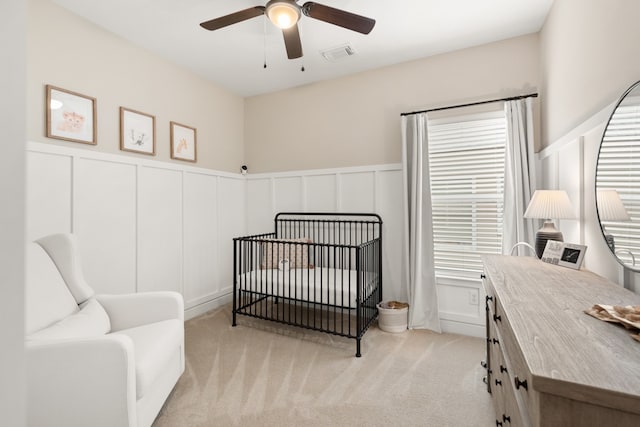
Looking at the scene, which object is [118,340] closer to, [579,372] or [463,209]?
[579,372]

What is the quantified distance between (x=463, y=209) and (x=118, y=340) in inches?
108

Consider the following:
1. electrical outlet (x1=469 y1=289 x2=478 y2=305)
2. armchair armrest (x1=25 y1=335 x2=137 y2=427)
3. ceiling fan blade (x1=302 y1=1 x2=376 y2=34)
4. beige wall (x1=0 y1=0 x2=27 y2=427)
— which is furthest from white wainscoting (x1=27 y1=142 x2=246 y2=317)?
electrical outlet (x1=469 y1=289 x2=478 y2=305)

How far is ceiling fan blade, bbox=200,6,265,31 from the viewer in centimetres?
191

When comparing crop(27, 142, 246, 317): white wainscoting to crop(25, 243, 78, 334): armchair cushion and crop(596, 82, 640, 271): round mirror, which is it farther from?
crop(596, 82, 640, 271): round mirror

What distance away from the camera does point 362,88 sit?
3.25 metres

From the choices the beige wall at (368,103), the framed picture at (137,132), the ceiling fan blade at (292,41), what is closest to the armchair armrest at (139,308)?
the framed picture at (137,132)

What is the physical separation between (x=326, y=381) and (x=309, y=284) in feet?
2.72

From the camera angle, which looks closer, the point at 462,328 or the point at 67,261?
the point at 67,261

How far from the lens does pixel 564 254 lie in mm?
1617

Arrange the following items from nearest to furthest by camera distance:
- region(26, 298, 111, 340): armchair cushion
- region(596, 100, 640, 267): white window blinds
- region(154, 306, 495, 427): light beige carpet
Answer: region(596, 100, 640, 267): white window blinds, region(26, 298, 111, 340): armchair cushion, region(154, 306, 495, 427): light beige carpet

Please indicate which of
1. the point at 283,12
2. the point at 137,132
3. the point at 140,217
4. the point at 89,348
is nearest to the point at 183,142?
the point at 137,132

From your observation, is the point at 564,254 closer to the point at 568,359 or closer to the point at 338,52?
the point at 568,359

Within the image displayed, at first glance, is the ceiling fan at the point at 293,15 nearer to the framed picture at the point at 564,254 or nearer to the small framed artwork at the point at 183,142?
the small framed artwork at the point at 183,142

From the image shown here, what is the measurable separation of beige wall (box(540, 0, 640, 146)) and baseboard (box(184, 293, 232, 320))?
3553mm
